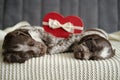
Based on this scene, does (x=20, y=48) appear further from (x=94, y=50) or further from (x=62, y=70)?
(x=94, y=50)

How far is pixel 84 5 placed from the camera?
2.27 meters

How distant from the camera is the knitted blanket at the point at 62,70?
1.27m

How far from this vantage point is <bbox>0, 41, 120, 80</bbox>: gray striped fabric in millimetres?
1271

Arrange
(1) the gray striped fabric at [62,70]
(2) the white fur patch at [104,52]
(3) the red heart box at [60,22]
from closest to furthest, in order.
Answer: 1. (1) the gray striped fabric at [62,70]
2. (2) the white fur patch at [104,52]
3. (3) the red heart box at [60,22]

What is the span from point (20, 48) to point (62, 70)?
0.98 ft

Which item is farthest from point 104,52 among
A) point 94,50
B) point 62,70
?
point 62,70

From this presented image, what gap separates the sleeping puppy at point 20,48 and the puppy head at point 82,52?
0.23 meters

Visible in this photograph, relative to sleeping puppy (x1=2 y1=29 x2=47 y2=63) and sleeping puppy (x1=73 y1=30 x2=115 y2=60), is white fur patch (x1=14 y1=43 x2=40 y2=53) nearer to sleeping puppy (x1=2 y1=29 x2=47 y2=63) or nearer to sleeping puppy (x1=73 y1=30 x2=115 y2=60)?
sleeping puppy (x1=2 y1=29 x2=47 y2=63)

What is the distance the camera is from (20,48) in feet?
4.41

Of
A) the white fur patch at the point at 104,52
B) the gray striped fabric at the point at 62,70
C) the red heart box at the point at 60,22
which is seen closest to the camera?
the gray striped fabric at the point at 62,70

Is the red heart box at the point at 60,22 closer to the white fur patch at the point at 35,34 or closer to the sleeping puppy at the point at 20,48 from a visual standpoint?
the white fur patch at the point at 35,34

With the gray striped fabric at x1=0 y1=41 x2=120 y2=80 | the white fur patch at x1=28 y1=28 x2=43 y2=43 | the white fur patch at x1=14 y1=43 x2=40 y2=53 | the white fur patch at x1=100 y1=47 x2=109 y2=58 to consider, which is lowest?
the gray striped fabric at x1=0 y1=41 x2=120 y2=80

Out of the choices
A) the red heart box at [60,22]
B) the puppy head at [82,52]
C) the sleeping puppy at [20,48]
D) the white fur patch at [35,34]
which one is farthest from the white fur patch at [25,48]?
the red heart box at [60,22]

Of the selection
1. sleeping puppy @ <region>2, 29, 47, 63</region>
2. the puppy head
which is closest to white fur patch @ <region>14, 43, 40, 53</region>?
sleeping puppy @ <region>2, 29, 47, 63</region>
